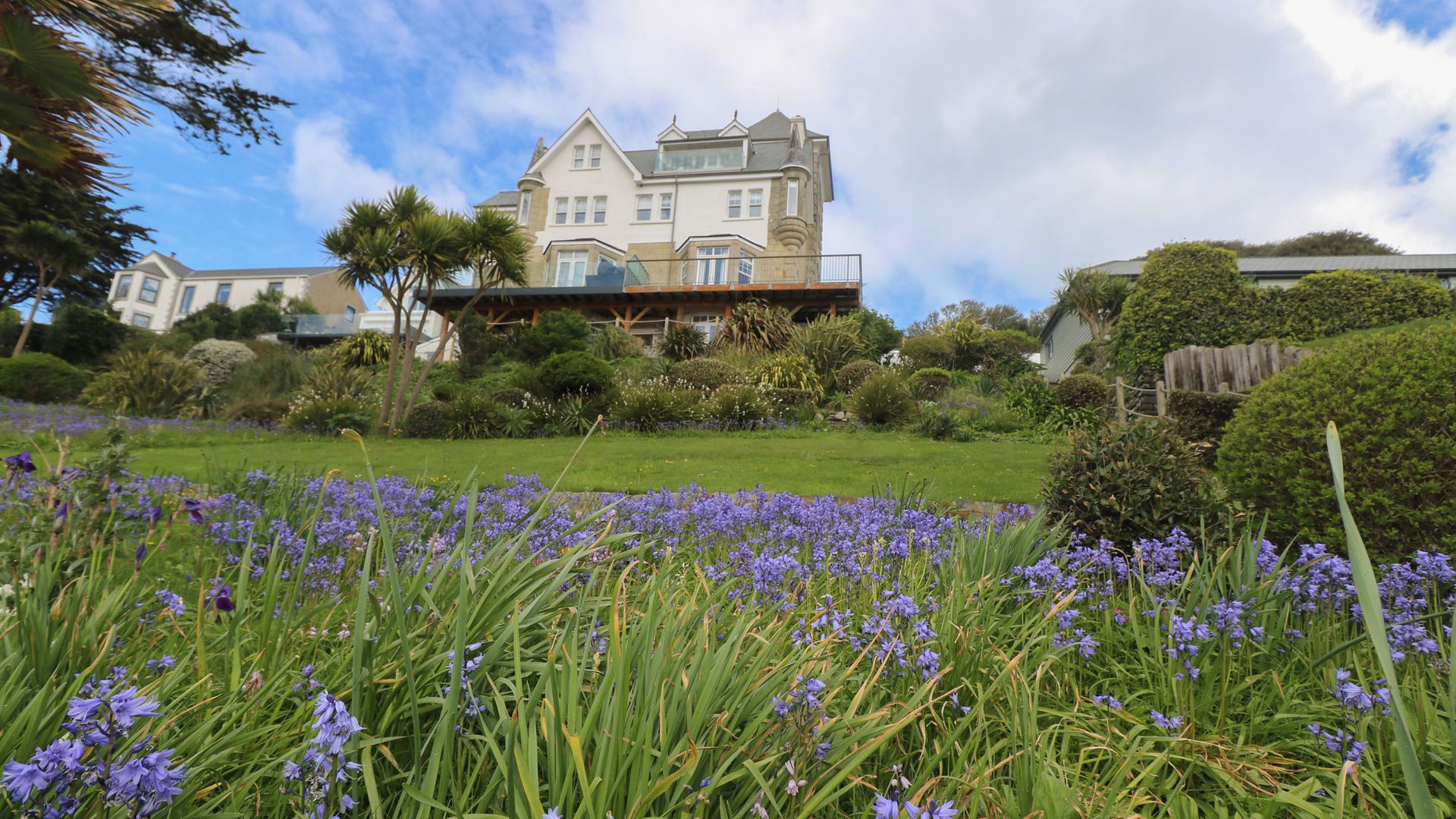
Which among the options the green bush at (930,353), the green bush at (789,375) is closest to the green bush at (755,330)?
the green bush at (789,375)

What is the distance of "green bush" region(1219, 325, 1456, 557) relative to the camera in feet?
11.4

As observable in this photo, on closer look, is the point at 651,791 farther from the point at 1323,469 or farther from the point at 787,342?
the point at 787,342

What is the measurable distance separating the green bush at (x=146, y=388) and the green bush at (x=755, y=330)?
14.3 m

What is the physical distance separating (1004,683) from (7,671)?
285 centimetres

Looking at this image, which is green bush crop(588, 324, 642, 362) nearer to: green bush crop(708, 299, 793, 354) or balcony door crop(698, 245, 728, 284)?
green bush crop(708, 299, 793, 354)

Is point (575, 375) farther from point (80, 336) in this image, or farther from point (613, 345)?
point (80, 336)

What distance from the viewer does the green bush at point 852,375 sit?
18625 millimetres

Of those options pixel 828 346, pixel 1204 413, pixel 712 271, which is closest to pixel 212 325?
pixel 712 271

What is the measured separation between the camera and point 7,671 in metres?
1.68

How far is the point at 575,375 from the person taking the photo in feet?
51.0

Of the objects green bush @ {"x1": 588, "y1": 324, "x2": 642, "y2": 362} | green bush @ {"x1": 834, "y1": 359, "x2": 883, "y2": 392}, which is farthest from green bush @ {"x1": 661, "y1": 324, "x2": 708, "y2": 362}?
green bush @ {"x1": 834, "y1": 359, "x2": 883, "y2": 392}

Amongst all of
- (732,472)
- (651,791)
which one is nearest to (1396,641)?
(651,791)

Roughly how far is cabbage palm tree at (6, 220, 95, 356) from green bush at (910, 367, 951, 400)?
28.0 m

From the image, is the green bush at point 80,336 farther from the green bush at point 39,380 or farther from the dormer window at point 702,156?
the dormer window at point 702,156
